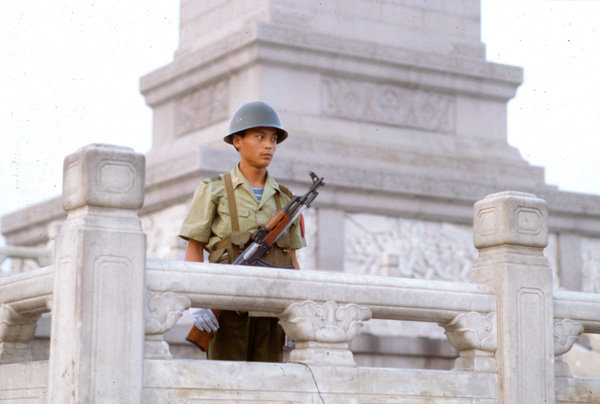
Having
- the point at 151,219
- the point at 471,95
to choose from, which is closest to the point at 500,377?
the point at 151,219

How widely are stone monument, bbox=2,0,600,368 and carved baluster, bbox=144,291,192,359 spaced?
21.5ft

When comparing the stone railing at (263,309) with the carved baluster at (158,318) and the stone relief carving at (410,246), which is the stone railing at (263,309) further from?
the stone relief carving at (410,246)

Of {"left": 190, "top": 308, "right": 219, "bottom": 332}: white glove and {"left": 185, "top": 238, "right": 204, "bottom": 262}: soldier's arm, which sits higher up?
{"left": 185, "top": 238, "right": 204, "bottom": 262}: soldier's arm

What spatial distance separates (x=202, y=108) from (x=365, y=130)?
85.8 inches

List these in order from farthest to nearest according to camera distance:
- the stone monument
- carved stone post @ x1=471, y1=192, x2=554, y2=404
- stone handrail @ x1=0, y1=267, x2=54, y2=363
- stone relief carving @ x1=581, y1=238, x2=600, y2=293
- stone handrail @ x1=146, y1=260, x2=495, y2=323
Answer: stone relief carving @ x1=581, y1=238, x2=600, y2=293
the stone monument
carved stone post @ x1=471, y1=192, x2=554, y2=404
stone handrail @ x1=0, y1=267, x2=54, y2=363
stone handrail @ x1=146, y1=260, x2=495, y2=323

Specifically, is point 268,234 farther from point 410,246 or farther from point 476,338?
point 410,246

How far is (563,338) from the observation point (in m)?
6.31

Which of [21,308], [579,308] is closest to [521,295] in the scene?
[579,308]

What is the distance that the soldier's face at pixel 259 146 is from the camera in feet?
19.5

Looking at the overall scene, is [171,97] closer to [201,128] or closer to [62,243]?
[201,128]

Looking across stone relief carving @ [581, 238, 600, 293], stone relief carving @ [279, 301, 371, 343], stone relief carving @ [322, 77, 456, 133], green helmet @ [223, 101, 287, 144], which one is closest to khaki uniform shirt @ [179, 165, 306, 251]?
green helmet @ [223, 101, 287, 144]

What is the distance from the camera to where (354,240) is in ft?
42.4

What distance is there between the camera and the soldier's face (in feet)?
19.5

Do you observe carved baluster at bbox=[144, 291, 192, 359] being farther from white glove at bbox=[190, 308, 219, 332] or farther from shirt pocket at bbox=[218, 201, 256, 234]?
shirt pocket at bbox=[218, 201, 256, 234]
